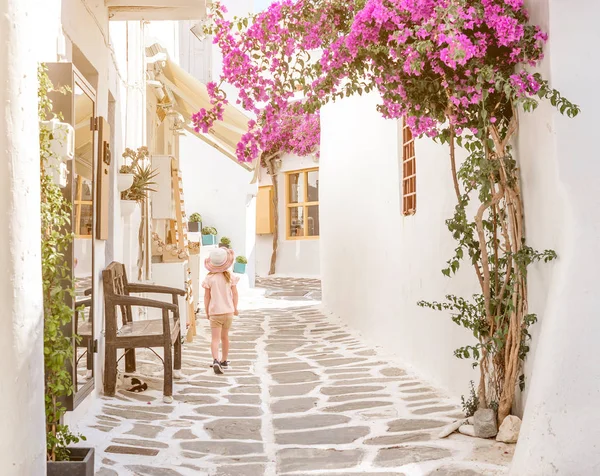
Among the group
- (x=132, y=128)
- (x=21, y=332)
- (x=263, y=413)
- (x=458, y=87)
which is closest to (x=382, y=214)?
(x=132, y=128)

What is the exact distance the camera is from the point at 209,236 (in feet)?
53.2

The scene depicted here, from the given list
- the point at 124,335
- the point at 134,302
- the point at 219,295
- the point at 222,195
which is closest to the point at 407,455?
the point at 134,302

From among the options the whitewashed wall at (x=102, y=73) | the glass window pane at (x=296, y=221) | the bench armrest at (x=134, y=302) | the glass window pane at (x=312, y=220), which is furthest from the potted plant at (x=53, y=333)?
the glass window pane at (x=296, y=221)

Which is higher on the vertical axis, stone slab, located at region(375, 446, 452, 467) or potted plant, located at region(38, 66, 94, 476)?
potted plant, located at region(38, 66, 94, 476)

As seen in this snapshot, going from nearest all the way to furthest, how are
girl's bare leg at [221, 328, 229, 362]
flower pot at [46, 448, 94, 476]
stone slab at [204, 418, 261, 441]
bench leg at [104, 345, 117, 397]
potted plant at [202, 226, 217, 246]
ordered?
1. flower pot at [46, 448, 94, 476]
2. stone slab at [204, 418, 261, 441]
3. bench leg at [104, 345, 117, 397]
4. girl's bare leg at [221, 328, 229, 362]
5. potted plant at [202, 226, 217, 246]

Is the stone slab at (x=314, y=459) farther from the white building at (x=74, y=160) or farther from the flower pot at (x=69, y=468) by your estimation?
the white building at (x=74, y=160)

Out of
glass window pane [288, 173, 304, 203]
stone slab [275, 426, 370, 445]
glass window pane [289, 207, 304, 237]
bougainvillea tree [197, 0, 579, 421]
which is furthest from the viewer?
glass window pane [289, 207, 304, 237]

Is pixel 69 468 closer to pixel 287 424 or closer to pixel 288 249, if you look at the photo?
pixel 287 424

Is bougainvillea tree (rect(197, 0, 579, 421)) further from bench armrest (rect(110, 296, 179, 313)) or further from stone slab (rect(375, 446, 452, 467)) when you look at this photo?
bench armrest (rect(110, 296, 179, 313))

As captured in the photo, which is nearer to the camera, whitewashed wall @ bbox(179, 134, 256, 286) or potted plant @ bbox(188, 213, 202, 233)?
potted plant @ bbox(188, 213, 202, 233)

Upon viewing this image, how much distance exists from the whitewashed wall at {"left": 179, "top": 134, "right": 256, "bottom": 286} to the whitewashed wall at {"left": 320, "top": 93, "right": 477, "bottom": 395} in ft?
13.9

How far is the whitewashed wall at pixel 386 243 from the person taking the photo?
593cm

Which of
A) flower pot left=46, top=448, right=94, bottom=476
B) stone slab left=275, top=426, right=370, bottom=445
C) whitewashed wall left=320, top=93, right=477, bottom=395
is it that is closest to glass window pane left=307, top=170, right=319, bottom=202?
whitewashed wall left=320, top=93, right=477, bottom=395

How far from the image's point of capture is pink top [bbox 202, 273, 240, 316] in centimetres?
693
